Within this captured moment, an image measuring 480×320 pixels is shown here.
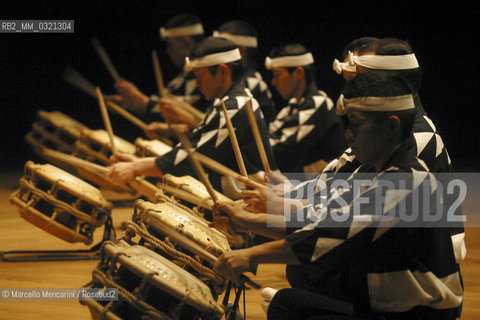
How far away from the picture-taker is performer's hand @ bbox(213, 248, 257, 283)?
1.70 meters

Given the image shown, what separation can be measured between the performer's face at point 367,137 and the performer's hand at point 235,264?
15.5 inches

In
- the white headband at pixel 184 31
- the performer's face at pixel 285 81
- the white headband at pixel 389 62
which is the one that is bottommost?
the performer's face at pixel 285 81

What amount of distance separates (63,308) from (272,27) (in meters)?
3.49

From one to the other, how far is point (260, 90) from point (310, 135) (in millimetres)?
527

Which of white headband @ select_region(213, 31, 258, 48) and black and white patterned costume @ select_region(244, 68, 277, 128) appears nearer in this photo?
black and white patterned costume @ select_region(244, 68, 277, 128)

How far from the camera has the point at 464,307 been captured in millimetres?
2637

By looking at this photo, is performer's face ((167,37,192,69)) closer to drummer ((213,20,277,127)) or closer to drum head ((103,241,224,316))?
drummer ((213,20,277,127))

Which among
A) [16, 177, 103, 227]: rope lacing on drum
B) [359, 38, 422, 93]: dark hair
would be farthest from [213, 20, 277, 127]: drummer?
[359, 38, 422, 93]: dark hair

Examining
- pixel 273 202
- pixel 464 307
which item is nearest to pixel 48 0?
pixel 273 202

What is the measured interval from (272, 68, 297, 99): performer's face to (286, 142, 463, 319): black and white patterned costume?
233 centimetres

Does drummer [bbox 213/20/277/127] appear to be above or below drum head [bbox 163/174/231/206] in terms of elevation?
above

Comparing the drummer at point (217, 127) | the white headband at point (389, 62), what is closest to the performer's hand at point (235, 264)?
the white headband at point (389, 62)

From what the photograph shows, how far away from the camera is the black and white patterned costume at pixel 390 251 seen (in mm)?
1562

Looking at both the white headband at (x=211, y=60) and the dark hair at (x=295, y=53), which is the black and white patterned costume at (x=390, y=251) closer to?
the white headband at (x=211, y=60)
